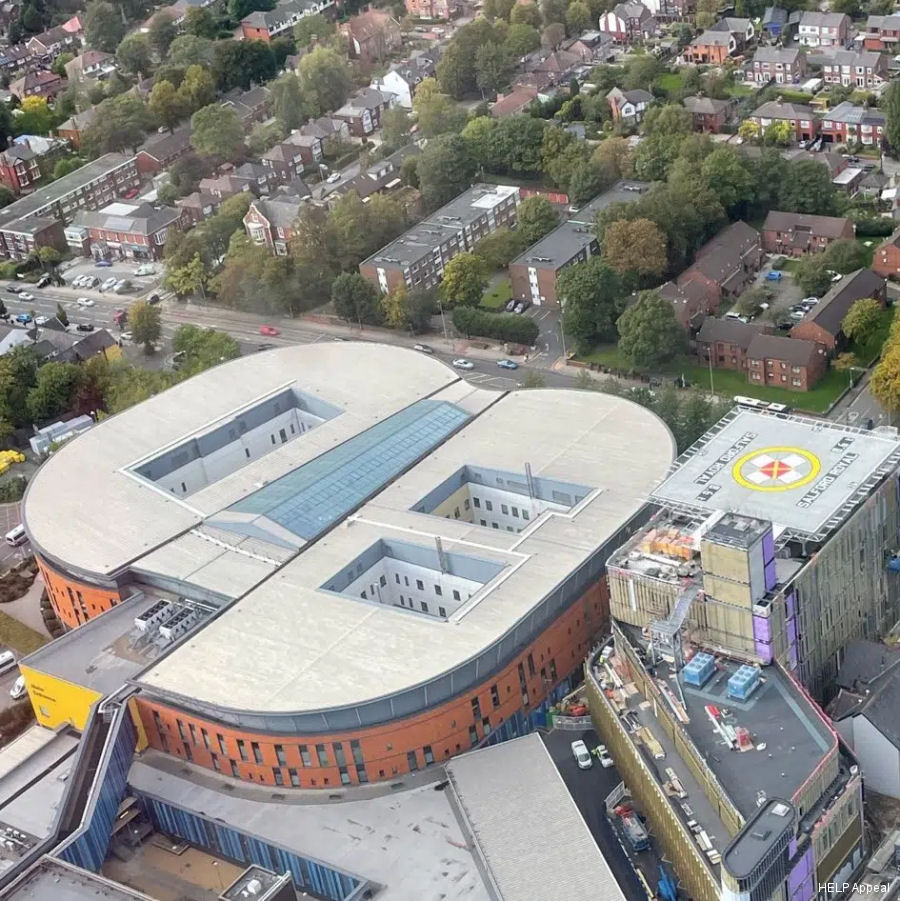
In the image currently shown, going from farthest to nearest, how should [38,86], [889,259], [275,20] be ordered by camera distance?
[275,20] → [38,86] → [889,259]

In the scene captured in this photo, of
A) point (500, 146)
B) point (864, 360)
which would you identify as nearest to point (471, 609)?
point (864, 360)

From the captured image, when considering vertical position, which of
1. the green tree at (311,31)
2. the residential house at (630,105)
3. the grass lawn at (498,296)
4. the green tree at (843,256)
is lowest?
the grass lawn at (498,296)

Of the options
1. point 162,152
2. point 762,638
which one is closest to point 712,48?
point 162,152

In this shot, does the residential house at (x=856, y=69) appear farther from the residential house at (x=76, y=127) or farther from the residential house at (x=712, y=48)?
the residential house at (x=76, y=127)

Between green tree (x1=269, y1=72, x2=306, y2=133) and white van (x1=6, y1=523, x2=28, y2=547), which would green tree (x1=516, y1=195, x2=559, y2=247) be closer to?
green tree (x1=269, y1=72, x2=306, y2=133)

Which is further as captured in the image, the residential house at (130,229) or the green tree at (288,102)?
the green tree at (288,102)

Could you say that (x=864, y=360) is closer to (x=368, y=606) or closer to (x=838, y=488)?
(x=838, y=488)

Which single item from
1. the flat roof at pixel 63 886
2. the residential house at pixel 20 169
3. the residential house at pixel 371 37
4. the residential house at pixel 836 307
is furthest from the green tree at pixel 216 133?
the flat roof at pixel 63 886

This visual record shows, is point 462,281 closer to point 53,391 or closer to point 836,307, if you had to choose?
point 836,307
